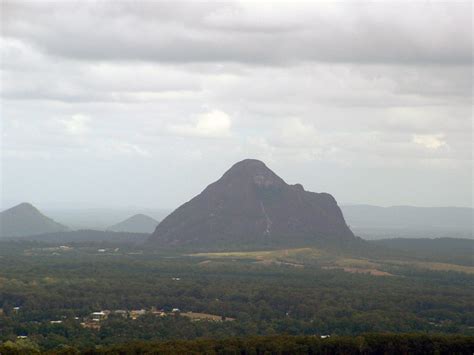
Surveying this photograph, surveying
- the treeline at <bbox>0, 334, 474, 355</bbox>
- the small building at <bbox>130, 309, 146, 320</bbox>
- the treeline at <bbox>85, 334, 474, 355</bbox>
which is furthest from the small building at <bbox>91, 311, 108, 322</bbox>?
the treeline at <bbox>85, 334, 474, 355</bbox>

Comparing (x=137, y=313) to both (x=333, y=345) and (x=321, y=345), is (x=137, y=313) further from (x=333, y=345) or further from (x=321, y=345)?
(x=333, y=345)

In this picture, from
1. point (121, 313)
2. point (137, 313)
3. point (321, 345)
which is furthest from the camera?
point (137, 313)

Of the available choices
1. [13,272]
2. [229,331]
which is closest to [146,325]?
[229,331]

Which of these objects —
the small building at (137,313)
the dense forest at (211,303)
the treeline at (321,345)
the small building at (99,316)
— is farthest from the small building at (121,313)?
the treeline at (321,345)

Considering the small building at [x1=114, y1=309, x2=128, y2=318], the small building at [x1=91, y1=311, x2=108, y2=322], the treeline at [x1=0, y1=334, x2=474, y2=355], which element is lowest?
the treeline at [x1=0, y1=334, x2=474, y2=355]

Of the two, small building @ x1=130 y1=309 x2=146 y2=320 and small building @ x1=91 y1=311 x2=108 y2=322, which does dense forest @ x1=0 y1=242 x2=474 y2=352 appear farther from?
small building @ x1=91 y1=311 x2=108 y2=322

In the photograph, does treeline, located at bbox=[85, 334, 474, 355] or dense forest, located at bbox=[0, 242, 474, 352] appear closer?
treeline, located at bbox=[85, 334, 474, 355]

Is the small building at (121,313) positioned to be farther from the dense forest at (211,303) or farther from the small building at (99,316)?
the small building at (99,316)

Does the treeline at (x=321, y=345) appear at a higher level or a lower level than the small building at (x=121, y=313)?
lower

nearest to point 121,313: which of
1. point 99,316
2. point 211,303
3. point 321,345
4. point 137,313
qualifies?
point 137,313
